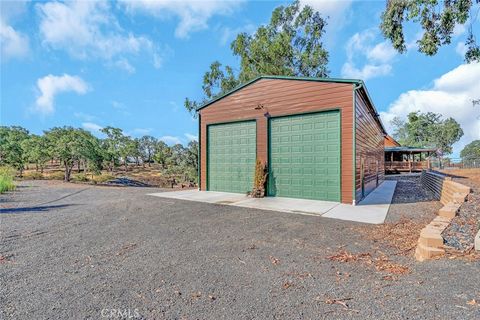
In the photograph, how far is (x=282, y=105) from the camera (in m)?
9.23

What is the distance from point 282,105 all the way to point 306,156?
213 cm

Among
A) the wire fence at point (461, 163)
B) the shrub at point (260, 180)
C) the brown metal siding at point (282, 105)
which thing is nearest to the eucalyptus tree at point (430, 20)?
the brown metal siding at point (282, 105)

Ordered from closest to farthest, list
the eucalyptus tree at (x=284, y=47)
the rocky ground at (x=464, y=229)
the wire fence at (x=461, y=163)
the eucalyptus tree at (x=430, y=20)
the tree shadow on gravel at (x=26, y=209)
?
the rocky ground at (x=464, y=229), the eucalyptus tree at (x=430, y=20), the tree shadow on gravel at (x=26, y=209), the eucalyptus tree at (x=284, y=47), the wire fence at (x=461, y=163)

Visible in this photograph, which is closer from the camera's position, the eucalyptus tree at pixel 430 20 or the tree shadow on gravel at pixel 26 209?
the eucalyptus tree at pixel 430 20

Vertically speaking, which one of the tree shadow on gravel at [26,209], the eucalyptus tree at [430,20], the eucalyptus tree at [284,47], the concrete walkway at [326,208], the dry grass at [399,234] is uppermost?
the eucalyptus tree at [284,47]

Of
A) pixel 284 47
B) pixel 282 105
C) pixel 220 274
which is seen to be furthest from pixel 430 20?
pixel 284 47

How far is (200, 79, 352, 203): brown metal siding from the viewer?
7902 mm

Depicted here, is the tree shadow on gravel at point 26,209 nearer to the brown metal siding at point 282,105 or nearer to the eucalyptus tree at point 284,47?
the brown metal siding at point 282,105

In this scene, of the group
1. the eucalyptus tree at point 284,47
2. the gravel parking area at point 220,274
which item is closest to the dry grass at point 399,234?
the gravel parking area at point 220,274

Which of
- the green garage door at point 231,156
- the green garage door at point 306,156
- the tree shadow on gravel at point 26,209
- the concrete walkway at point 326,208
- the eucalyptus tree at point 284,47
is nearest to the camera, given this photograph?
the concrete walkway at point 326,208

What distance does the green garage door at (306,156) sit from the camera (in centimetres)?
825

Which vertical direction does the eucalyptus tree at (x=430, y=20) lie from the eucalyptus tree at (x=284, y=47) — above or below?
below

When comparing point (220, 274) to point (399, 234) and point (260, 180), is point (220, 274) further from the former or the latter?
point (260, 180)

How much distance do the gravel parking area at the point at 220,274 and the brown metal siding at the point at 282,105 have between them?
3.37 meters
